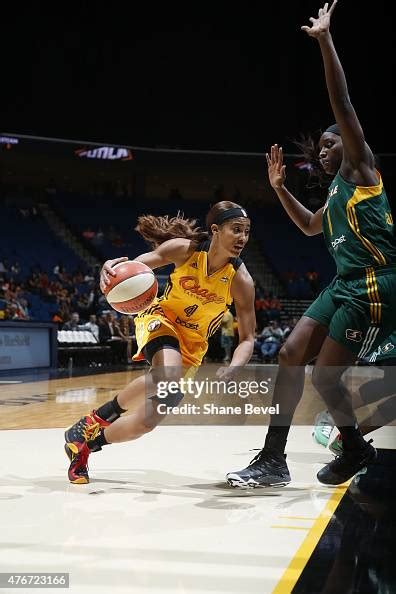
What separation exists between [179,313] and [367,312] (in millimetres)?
1326

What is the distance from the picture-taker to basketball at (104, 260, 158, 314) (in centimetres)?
409

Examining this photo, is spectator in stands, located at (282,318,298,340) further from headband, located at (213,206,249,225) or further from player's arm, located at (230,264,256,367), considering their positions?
headband, located at (213,206,249,225)

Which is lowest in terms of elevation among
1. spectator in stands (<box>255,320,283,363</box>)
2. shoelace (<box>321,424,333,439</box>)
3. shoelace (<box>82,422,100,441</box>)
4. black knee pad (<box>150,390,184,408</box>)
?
spectator in stands (<box>255,320,283,363</box>)

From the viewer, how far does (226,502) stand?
385 centimetres

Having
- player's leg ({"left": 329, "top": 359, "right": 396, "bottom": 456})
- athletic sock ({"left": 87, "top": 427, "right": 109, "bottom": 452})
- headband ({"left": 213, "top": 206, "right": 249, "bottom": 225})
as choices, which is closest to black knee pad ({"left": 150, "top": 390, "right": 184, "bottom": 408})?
athletic sock ({"left": 87, "top": 427, "right": 109, "bottom": 452})

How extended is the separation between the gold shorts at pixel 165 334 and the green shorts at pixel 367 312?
1133mm

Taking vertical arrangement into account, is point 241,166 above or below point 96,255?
A: above

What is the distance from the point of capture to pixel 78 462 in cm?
429

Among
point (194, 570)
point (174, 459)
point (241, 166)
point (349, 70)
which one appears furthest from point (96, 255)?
point (194, 570)

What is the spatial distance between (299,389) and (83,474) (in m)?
1.39

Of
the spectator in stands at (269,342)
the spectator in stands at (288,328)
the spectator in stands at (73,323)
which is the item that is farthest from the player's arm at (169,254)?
the spectator in stands at (269,342)

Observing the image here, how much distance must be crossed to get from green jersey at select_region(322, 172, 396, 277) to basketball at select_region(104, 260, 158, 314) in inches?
44.0

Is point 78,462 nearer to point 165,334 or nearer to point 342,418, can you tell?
point 165,334

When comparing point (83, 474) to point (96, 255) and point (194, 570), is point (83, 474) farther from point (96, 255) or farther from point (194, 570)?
point (96, 255)
